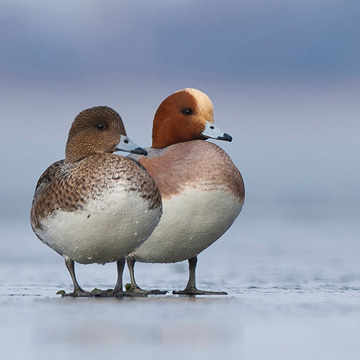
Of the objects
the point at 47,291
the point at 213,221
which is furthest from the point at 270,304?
the point at 47,291

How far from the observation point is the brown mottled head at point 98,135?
5977 millimetres

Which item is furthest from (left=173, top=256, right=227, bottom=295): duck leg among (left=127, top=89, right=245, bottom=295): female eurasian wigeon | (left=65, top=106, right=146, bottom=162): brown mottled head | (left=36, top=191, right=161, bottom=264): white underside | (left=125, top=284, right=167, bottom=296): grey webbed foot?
(left=65, top=106, right=146, bottom=162): brown mottled head

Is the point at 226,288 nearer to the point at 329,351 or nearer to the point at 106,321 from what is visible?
the point at 106,321

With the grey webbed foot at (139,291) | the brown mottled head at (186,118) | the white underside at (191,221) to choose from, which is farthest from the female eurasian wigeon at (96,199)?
the brown mottled head at (186,118)

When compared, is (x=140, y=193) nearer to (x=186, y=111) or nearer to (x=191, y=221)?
(x=191, y=221)

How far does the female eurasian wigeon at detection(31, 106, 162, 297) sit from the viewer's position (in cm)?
561

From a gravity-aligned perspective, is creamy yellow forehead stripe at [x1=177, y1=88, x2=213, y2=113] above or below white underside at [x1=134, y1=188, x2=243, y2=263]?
above

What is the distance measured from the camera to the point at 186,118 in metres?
6.89

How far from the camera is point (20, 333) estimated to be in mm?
4359

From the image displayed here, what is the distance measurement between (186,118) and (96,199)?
4.88ft

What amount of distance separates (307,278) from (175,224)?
1.35m

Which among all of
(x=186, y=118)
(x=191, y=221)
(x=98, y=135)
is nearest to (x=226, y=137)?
(x=186, y=118)

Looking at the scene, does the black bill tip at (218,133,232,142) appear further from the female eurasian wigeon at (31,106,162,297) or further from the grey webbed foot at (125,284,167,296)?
the grey webbed foot at (125,284,167,296)

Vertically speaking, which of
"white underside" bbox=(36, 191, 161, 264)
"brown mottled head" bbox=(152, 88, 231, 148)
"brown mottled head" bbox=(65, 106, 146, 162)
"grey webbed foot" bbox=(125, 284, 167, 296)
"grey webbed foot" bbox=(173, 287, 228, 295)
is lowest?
"grey webbed foot" bbox=(173, 287, 228, 295)
